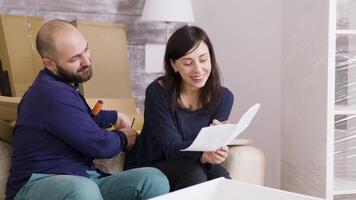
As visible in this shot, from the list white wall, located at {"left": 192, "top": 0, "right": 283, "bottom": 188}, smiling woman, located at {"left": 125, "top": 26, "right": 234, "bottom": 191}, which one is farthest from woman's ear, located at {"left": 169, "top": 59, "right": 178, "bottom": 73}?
white wall, located at {"left": 192, "top": 0, "right": 283, "bottom": 188}

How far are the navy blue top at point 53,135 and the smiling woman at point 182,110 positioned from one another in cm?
28

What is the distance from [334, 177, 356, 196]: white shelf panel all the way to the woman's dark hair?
1.93ft

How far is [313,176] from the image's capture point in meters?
1.97

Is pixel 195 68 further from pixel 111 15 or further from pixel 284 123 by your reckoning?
pixel 111 15

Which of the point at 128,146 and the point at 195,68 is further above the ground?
the point at 195,68

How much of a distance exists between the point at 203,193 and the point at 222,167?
49cm

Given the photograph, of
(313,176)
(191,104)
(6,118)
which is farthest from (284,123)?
(6,118)

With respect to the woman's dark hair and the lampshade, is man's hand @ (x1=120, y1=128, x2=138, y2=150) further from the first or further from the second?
the lampshade

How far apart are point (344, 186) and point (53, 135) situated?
115 centimetres

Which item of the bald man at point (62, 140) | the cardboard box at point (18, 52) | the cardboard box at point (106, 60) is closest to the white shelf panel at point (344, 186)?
the bald man at point (62, 140)

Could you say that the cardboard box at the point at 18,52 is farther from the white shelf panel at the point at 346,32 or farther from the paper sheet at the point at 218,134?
the white shelf panel at the point at 346,32

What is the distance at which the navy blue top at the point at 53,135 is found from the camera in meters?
1.42

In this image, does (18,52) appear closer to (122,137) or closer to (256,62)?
(122,137)

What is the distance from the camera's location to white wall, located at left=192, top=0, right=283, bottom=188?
8.29ft
